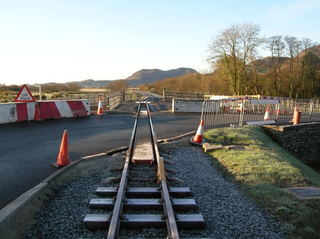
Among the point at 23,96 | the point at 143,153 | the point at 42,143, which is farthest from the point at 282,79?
the point at 42,143

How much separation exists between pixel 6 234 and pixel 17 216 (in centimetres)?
42

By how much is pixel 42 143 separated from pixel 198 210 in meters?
6.19

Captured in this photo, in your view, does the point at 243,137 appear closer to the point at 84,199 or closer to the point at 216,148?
the point at 216,148

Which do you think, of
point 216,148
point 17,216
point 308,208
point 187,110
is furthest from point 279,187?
point 187,110

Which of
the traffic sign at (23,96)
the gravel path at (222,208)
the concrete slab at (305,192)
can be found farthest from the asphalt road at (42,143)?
the concrete slab at (305,192)

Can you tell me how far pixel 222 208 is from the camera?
182 inches

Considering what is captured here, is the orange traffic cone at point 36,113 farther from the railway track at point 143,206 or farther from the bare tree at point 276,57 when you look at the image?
the bare tree at point 276,57

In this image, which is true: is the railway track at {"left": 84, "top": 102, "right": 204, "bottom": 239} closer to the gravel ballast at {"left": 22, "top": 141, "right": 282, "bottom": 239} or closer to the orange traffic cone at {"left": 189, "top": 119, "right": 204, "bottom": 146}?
the gravel ballast at {"left": 22, "top": 141, "right": 282, "bottom": 239}

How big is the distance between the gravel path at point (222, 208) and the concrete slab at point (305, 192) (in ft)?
3.33

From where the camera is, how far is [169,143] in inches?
366

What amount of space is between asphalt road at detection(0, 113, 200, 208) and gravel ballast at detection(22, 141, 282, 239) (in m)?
0.76

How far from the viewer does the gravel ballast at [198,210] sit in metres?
3.77

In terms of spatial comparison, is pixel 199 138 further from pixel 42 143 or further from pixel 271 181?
pixel 42 143

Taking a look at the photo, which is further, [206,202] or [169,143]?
[169,143]
